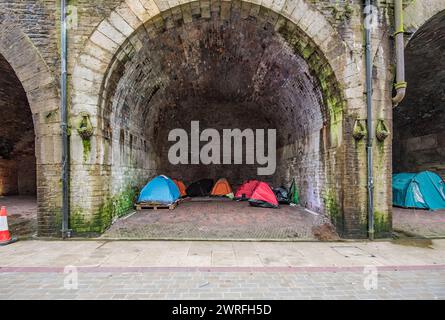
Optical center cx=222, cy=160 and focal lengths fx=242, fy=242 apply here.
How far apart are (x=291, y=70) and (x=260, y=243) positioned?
Result: 5165mm

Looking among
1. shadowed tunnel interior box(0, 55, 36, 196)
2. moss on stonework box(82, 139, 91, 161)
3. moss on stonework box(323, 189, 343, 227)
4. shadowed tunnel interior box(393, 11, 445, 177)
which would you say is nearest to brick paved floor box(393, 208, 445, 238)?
moss on stonework box(323, 189, 343, 227)

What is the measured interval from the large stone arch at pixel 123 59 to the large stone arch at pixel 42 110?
0.44 metres

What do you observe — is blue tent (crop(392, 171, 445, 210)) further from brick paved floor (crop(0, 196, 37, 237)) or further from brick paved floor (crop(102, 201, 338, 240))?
brick paved floor (crop(0, 196, 37, 237))

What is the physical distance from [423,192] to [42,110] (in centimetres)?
1284

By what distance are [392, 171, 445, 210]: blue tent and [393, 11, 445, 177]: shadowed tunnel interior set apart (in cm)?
121

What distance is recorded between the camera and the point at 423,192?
30.7ft

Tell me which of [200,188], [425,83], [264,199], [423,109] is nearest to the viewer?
[264,199]

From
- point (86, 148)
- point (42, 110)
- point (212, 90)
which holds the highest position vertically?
point (212, 90)

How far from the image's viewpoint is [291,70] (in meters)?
7.41

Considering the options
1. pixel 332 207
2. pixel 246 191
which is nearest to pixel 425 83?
pixel 332 207

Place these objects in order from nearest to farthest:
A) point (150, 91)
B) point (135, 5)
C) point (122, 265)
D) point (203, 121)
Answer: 1. point (122, 265)
2. point (135, 5)
3. point (150, 91)
4. point (203, 121)

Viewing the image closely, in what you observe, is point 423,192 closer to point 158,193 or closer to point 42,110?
point 158,193
